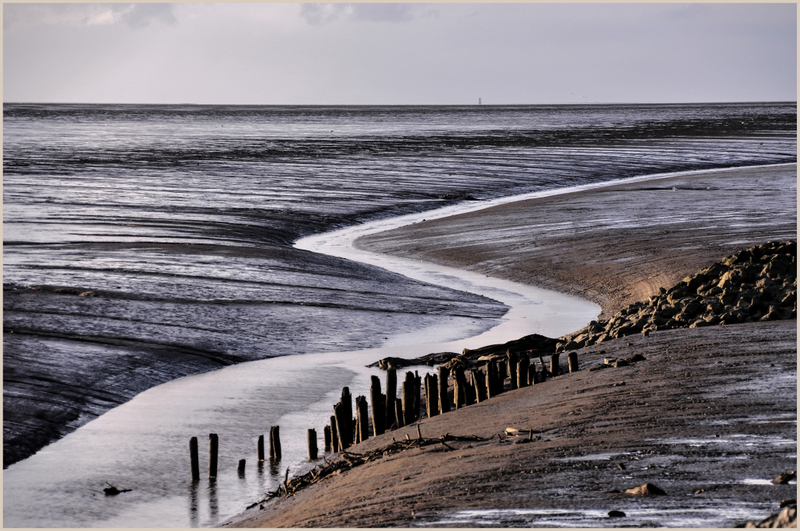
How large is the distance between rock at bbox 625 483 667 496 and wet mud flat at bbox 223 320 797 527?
0.15 ft

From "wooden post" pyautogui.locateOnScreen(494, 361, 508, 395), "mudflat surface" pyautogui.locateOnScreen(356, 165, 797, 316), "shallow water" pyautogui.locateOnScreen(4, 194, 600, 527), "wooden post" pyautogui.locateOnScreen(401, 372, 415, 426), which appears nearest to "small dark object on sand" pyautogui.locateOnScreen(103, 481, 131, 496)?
"shallow water" pyautogui.locateOnScreen(4, 194, 600, 527)

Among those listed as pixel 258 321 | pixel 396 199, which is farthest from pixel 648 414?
pixel 396 199

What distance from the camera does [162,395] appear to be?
12406 millimetres

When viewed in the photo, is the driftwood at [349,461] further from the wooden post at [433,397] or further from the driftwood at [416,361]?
the driftwood at [416,361]

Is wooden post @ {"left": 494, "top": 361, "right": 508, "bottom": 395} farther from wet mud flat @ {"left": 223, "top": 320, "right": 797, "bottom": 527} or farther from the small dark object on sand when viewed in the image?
the small dark object on sand

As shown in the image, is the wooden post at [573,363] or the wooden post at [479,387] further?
the wooden post at [573,363]

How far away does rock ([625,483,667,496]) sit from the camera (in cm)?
630

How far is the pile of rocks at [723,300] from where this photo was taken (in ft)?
39.6

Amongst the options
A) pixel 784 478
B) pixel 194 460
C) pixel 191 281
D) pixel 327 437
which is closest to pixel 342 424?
pixel 327 437

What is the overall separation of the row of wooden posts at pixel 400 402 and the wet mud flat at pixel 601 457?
0.96 ft

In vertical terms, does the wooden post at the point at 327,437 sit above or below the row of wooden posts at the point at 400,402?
below

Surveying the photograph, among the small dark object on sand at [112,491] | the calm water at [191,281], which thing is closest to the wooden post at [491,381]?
the calm water at [191,281]

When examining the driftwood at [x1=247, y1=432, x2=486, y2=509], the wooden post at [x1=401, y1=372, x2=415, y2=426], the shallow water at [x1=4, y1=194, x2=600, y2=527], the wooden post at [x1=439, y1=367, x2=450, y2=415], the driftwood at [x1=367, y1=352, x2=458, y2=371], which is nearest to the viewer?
the driftwood at [x1=247, y1=432, x2=486, y2=509]

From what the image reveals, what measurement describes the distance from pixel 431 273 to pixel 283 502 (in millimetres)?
13199
